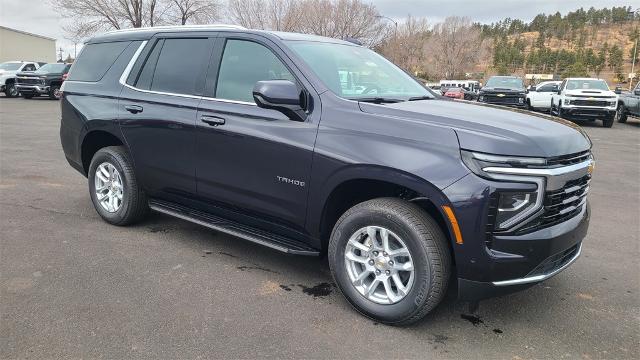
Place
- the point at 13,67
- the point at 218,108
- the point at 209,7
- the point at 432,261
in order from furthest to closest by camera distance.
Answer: the point at 209,7 < the point at 13,67 < the point at 218,108 < the point at 432,261

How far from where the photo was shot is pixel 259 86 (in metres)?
3.41

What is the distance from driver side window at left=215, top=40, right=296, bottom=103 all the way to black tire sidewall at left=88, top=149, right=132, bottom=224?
1.43 meters

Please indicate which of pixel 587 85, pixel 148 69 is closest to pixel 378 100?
pixel 148 69

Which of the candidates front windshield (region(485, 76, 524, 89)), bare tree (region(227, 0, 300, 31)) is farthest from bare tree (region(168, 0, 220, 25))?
front windshield (region(485, 76, 524, 89))

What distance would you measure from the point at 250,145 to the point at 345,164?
834mm

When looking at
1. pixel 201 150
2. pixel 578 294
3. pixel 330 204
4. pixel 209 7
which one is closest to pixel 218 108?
pixel 201 150

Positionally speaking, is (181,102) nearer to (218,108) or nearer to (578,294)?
(218,108)

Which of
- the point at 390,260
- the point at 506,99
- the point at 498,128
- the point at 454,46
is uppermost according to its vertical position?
the point at 454,46

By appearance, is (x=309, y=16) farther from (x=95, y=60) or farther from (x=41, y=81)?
(x=95, y=60)

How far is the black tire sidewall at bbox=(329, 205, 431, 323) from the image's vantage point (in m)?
3.04

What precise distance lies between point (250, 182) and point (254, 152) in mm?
233

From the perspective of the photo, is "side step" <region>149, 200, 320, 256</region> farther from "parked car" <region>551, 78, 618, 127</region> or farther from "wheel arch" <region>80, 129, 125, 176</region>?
"parked car" <region>551, 78, 618, 127</region>

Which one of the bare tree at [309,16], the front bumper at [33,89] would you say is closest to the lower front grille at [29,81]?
the front bumper at [33,89]

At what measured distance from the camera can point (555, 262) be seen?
3.14 m
